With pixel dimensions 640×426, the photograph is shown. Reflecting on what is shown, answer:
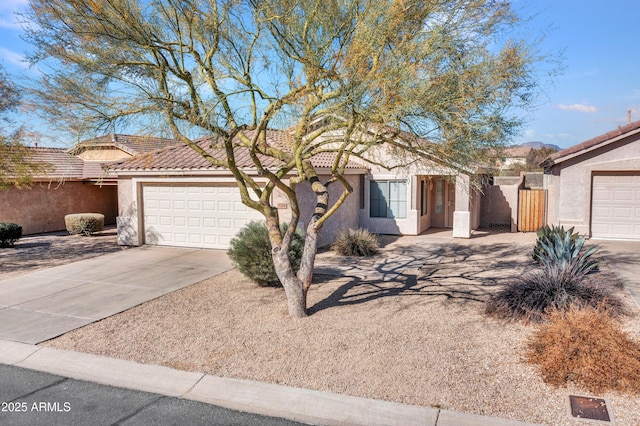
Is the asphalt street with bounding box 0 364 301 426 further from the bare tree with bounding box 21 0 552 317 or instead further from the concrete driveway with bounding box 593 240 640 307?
the concrete driveway with bounding box 593 240 640 307

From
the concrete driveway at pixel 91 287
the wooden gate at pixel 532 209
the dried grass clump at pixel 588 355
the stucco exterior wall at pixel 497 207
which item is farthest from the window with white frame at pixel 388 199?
the dried grass clump at pixel 588 355

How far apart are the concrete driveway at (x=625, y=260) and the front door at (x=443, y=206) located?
6507mm

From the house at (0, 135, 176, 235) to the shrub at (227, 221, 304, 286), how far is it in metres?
10.1

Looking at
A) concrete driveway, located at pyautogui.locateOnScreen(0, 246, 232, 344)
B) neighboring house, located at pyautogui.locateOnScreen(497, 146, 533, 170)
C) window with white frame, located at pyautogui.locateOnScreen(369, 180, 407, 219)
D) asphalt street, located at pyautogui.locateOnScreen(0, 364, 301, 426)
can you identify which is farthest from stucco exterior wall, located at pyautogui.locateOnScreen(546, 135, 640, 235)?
asphalt street, located at pyautogui.locateOnScreen(0, 364, 301, 426)

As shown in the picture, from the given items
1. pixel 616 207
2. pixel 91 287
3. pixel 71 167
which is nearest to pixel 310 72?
pixel 91 287

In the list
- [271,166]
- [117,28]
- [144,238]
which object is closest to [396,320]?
[117,28]

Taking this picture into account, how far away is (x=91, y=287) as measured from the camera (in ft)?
35.6

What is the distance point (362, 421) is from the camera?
499 centimetres

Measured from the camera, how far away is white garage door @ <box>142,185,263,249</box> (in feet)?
50.5

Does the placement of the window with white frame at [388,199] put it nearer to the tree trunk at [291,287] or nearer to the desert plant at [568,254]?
the desert plant at [568,254]

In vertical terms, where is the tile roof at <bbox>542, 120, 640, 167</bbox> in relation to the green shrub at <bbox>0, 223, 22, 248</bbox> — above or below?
above

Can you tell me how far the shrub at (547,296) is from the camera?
25.3ft

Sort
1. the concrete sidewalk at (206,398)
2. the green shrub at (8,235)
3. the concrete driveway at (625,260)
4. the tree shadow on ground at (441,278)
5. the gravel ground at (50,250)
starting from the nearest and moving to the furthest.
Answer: the concrete sidewalk at (206,398), the tree shadow on ground at (441,278), the concrete driveway at (625,260), the gravel ground at (50,250), the green shrub at (8,235)

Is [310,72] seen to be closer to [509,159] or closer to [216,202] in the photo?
[509,159]
